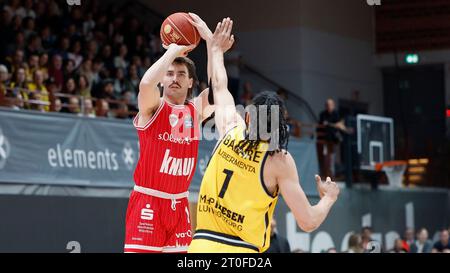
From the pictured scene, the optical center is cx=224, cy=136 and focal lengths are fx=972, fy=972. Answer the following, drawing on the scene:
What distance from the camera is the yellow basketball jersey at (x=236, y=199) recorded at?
618 centimetres

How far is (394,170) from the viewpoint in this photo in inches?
842

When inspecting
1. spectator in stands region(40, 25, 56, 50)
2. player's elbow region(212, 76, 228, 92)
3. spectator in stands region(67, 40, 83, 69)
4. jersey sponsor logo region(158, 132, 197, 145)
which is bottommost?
jersey sponsor logo region(158, 132, 197, 145)

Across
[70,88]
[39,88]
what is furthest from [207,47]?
[70,88]

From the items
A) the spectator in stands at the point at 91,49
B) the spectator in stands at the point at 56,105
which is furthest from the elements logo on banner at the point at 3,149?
the spectator in stands at the point at 91,49

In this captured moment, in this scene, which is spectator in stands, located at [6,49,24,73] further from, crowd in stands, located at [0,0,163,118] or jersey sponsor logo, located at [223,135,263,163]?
jersey sponsor logo, located at [223,135,263,163]

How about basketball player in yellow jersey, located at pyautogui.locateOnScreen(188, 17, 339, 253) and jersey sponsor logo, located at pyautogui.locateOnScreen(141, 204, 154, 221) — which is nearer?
basketball player in yellow jersey, located at pyautogui.locateOnScreen(188, 17, 339, 253)

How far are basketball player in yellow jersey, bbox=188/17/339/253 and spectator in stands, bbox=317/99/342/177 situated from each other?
507 inches

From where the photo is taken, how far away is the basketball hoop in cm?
2102

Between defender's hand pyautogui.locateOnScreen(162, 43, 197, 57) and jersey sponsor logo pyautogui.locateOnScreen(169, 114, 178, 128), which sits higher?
defender's hand pyautogui.locateOnScreen(162, 43, 197, 57)

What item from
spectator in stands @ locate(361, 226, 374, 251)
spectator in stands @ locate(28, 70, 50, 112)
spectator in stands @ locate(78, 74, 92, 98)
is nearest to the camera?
spectator in stands @ locate(28, 70, 50, 112)

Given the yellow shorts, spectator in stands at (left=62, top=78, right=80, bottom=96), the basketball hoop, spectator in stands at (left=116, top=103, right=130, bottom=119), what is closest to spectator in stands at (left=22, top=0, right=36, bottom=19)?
spectator in stands at (left=62, top=78, right=80, bottom=96)

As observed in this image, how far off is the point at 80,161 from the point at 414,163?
11054 millimetres

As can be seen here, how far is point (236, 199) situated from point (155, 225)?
7.02 ft

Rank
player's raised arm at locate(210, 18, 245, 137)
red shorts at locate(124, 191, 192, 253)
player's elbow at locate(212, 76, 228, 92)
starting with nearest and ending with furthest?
player's raised arm at locate(210, 18, 245, 137), player's elbow at locate(212, 76, 228, 92), red shorts at locate(124, 191, 192, 253)
